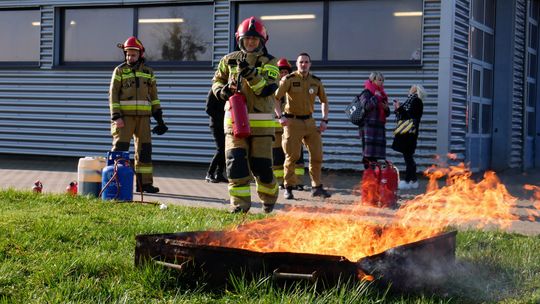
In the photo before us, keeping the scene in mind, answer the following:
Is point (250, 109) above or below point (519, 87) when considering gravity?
below

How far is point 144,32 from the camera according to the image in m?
16.5

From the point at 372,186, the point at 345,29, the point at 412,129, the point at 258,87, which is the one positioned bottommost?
the point at 372,186

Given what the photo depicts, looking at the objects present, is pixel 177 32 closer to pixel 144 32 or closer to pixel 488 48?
pixel 144 32

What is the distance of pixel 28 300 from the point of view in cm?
413

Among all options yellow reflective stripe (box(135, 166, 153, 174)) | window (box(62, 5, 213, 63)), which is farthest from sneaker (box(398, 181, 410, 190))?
window (box(62, 5, 213, 63))

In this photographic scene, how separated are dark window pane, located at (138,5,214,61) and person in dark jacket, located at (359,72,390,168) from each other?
5.76m

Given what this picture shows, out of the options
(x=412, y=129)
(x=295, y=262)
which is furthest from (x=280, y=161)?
(x=295, y=262)

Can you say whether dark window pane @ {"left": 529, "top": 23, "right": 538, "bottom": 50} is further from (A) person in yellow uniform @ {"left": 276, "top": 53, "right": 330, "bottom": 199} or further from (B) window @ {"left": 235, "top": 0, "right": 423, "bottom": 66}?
(A) person in yellow uniform @ {"left": 276, "top": 53, "right": 330, "bottom": 199}

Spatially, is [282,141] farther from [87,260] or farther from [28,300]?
[28,300]

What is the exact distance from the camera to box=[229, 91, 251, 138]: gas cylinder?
25.3 ft

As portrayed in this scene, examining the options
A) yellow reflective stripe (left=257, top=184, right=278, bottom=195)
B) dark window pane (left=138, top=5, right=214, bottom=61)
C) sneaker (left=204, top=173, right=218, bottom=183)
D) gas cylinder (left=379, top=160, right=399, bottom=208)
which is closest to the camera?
yellow reflective stripe (left=257, top=184, right=278, bottom=195)

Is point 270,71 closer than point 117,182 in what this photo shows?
Yes

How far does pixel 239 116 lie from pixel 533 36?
552 inches

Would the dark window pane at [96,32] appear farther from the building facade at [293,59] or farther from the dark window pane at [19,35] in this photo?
the dark window pane at [19,35]
